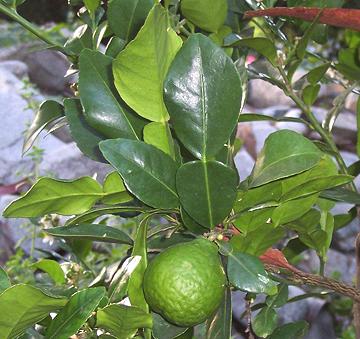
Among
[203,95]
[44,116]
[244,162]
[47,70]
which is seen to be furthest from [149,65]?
[47,70]

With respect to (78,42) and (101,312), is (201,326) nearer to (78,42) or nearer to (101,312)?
(101,312)

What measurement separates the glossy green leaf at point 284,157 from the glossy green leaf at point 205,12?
201mm

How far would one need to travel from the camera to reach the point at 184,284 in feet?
1.71

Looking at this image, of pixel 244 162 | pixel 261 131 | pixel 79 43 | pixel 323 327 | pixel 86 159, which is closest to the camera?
pixel 79 43

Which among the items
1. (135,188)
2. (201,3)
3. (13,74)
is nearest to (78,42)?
(201,3)

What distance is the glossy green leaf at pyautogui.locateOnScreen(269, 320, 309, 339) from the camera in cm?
75

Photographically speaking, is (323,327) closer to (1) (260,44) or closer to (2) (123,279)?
(1) (260,44)

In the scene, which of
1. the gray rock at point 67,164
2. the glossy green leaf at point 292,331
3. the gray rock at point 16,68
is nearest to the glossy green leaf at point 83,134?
the glossy green leaf at point 292,331

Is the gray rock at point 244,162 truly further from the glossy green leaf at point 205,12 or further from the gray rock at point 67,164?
the glossy green leaf at point 205,12

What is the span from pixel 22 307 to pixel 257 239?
231 mm

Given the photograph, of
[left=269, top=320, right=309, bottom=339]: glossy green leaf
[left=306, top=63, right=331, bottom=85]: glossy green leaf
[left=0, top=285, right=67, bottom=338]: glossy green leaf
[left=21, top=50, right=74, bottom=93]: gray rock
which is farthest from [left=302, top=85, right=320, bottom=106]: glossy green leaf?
[left=21, top=50, right=74, bottom=93]: gray rock

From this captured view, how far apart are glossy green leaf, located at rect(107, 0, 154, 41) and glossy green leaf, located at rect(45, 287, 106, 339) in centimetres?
25

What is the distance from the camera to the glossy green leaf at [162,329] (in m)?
0.58

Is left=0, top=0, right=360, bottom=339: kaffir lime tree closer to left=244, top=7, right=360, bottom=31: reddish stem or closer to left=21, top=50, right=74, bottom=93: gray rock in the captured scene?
left=244, top=7, right=360, bottom=31: reddish stem
